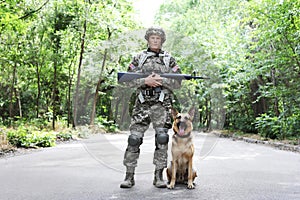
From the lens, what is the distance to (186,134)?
166 inches

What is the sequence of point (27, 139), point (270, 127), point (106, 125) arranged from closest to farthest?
point (27, 139) < point (270, 127) < point (106, 125)

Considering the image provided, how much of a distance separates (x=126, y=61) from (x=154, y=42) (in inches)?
597

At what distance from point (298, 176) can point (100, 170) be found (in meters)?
3.08

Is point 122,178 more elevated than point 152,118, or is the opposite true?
point 152,118

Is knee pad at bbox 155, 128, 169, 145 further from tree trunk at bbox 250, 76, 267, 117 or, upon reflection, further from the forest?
tree trunk at bbox 250, 76, 267, 117

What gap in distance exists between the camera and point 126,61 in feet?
64.1

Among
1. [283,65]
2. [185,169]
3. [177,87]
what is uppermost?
[283,65]

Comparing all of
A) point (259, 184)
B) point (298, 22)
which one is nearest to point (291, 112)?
point (298, 22)

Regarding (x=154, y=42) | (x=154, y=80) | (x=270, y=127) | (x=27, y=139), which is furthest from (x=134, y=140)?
(x=270, y=127)

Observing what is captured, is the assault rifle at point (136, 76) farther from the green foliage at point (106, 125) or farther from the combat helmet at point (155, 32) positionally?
the green foliage at point (106, 125)

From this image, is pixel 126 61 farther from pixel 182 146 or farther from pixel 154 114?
pixel 182 146

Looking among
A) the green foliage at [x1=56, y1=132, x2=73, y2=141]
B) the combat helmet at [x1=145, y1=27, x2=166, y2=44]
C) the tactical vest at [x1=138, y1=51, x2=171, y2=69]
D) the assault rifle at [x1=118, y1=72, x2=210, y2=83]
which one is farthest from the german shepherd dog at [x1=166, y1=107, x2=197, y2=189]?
the green foliage at [x1=56, y1=132, x2=73, y2=141]

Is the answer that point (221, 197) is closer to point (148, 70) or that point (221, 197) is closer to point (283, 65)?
point (148, 70)

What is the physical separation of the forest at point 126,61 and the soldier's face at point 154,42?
0.97m
